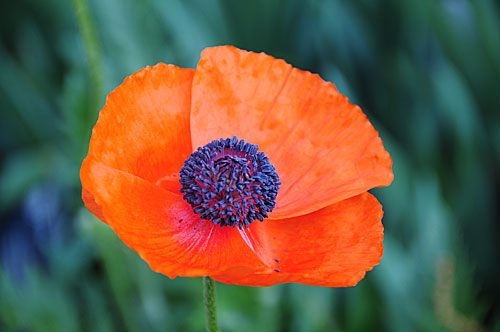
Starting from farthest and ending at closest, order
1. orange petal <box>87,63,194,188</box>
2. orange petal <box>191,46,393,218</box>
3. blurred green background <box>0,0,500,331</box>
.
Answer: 1. blurred green background <box>0,0,500,331</box>
2. orange petal <box>191,46,393,218</box>
3. orange petal <box>87,63,194,188</box>

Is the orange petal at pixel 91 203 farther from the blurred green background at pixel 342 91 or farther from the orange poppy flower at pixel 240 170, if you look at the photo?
the blurred green background at pixel 342 91

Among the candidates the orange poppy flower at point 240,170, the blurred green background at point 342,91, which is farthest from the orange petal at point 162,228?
the blurred green background at point 342,91

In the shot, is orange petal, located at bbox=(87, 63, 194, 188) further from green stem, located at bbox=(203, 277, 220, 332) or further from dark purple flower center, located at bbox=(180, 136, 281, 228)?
green stem, located at bbox=(203, 277, 220, 332)

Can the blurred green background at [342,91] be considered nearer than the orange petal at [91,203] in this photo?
No

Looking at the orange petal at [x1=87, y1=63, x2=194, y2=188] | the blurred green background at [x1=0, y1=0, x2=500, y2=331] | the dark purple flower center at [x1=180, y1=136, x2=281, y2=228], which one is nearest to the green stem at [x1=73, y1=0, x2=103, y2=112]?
the blurred green background at [x1=0, y1=0, x2=500, y2=331]

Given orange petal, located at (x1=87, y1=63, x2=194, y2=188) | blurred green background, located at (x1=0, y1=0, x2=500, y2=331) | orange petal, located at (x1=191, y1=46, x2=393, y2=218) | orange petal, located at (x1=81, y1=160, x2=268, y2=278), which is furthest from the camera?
blurred green background, located at (x1=0, y1=0, x2=500, y2=331)

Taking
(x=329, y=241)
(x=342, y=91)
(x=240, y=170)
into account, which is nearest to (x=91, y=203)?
(x=240, y=170)

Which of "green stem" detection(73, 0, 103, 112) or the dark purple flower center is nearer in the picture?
the dark purple flower center

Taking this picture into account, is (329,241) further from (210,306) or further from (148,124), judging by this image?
(148,124)
